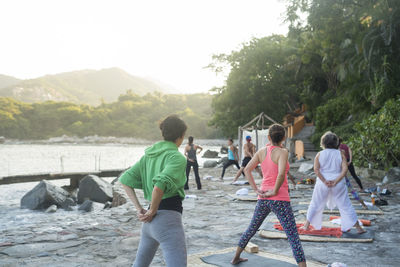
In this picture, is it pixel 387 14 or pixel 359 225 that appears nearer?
pixel 359 225

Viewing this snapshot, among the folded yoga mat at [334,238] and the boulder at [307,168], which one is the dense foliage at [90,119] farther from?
the folded yoga mat at [334,238]

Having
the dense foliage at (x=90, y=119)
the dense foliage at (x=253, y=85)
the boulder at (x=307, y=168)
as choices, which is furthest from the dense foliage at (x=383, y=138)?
the dense foliage at (x=90, y=119)


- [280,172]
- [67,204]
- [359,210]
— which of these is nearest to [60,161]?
[67,204]

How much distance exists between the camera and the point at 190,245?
5207mm

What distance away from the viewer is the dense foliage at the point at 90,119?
13412cm

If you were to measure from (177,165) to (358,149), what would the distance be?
40.5 feet

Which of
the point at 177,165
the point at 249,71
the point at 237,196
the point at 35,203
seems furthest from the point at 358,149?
the point at 249,71

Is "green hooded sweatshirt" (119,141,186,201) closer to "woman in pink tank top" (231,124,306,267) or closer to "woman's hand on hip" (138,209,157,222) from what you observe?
"woman's hand on hip" (138,209,157,222)

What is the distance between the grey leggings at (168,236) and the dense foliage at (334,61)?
11.5 m

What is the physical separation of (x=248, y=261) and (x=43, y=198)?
32.8 ft

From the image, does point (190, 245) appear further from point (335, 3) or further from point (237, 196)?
point (335, 3)

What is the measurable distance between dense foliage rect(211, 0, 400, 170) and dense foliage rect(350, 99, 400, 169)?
257mm

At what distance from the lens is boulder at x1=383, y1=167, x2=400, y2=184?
11797 mm

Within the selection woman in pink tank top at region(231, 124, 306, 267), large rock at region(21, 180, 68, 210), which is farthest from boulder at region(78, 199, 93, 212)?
woman in pink tank top at region(231, 124, 306, 267)
